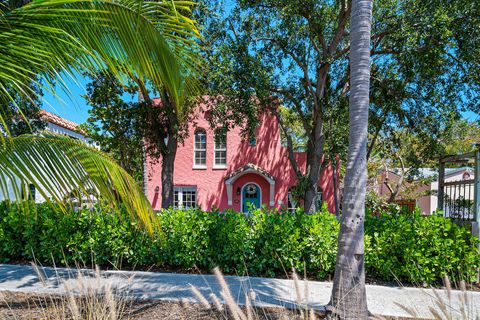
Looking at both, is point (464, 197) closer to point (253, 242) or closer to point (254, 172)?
point (253, 242)

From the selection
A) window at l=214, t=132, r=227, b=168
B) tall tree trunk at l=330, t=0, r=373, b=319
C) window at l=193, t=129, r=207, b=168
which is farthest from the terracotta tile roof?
window at l=214, t=132, r=227, b=168

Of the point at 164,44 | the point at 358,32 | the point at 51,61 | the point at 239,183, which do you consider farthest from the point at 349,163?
the point at 239,183

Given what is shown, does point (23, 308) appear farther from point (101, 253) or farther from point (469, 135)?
point (469, 135)

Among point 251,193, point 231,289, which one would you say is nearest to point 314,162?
point 251,193

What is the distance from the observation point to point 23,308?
4.78 metres

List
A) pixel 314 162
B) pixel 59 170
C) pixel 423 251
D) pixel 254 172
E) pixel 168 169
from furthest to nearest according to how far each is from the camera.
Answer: pixel 254 172, pixel 314 162, pixel 168 169, pixel 423 251, pixel 59 170

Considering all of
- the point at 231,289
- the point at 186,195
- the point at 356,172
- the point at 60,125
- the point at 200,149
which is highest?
the point at 60,125

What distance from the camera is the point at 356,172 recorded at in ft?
14.6

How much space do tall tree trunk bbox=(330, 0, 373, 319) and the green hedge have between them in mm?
2519

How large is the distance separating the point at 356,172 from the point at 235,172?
16482mm

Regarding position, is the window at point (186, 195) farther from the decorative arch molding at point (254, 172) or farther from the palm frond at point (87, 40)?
the palm frond at point (87, 40)

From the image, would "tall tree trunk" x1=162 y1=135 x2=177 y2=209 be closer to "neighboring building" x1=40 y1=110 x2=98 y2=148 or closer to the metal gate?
"neighboring building" x1=40 y1=110 x2=98 y2=148

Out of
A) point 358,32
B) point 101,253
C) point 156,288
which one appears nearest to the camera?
point 358,32

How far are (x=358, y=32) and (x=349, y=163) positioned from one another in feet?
5.94
